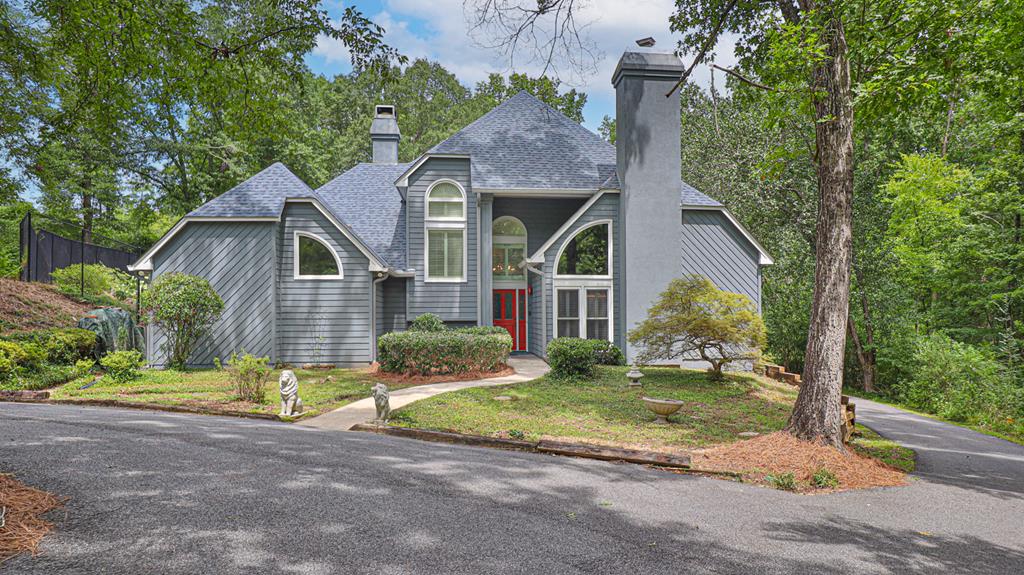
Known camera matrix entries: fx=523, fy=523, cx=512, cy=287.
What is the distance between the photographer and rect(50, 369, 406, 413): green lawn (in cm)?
876

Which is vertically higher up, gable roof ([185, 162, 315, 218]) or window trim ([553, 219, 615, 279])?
gable roof ([185, 162, 315, 218])

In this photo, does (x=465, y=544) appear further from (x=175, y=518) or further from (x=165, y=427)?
(x=165, y=427)

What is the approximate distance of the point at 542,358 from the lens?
14.7m

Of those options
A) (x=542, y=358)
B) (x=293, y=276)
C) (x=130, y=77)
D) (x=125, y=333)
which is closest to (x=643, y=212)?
(x=542, y=358)

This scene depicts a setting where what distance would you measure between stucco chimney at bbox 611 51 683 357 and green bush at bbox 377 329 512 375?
156 inches

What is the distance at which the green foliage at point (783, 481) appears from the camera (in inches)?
206

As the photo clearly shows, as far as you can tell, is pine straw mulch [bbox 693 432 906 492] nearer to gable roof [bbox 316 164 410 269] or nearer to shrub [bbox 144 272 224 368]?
gable roof [bbox 316 164 410 269]

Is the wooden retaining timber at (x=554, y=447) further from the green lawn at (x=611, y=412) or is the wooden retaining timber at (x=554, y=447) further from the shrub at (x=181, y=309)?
the shrub at (x=181, y=309)

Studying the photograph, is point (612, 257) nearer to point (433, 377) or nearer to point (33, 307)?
point (433, 377)

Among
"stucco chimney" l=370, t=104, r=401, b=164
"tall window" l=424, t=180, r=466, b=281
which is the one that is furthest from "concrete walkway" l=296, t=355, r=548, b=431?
"stucco chimney" l=370, t=104, r=401, b=164

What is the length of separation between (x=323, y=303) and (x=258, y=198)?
11.3ft

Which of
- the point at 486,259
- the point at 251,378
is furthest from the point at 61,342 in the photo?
the point at 486,259

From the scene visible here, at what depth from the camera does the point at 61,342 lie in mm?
11227

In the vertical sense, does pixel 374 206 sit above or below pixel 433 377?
above
